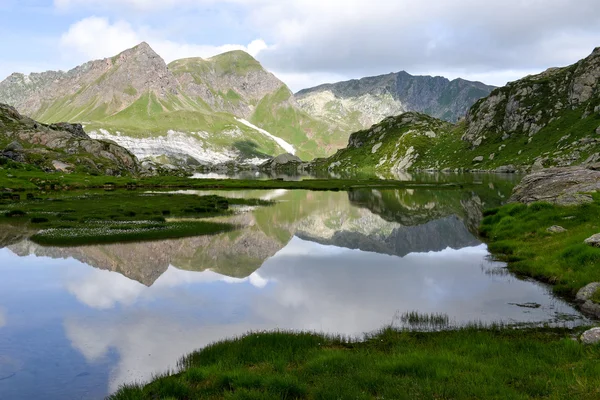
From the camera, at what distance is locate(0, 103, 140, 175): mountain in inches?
6137

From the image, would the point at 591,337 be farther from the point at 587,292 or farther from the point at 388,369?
the point at 587,292

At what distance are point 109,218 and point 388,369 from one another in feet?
186

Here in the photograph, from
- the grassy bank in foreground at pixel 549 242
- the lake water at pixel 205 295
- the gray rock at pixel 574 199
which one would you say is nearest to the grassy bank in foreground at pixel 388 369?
the lake water at pixel 205 295

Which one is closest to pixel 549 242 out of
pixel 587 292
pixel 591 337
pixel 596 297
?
pixel 587 292

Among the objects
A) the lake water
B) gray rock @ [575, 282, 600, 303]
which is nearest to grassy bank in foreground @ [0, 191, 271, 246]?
the lake water

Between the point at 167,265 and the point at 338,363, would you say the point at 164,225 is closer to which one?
the point at 167,265

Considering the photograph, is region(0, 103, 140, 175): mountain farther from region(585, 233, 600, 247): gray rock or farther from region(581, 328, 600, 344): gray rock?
region(581, 328, 600, 344): gray rock

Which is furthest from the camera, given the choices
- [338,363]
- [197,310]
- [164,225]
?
[164,225]

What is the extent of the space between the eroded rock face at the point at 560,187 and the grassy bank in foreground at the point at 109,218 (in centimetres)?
3912

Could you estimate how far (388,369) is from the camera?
15.1 metres

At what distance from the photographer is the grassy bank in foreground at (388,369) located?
13.0m

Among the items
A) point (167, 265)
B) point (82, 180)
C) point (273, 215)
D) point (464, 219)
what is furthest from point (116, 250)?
point (82, 180)

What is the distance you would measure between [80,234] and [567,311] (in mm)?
47707

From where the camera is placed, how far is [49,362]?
18281 mm
